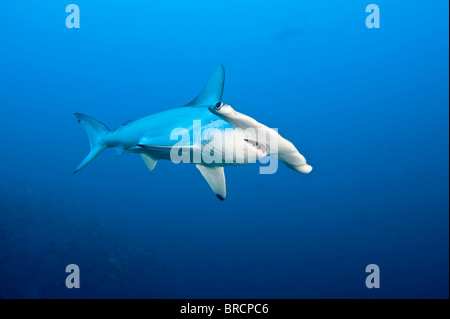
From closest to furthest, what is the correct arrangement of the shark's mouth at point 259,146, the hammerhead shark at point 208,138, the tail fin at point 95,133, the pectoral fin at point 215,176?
the hammerhead shark at point 208,138 < the shark's mouth at point 259,146 < the pectoral fin at point 215,176 < the tail fin at point 95,133

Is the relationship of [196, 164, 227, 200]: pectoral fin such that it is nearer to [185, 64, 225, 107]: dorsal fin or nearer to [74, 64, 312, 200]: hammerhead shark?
[74, 64, 312, 200]: hammerhead shark

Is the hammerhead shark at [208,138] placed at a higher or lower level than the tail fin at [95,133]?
lower

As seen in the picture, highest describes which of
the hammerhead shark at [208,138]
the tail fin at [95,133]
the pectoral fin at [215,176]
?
the tail fin at [95,133]

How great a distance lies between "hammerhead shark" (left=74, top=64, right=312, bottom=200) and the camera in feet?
8.04

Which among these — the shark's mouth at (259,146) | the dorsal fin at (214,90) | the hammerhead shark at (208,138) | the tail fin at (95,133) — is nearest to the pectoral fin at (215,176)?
the hammerhead shark at (208,138)

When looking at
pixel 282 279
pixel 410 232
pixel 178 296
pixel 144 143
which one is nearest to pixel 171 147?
pixel 144 143

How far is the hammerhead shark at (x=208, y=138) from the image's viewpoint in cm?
245

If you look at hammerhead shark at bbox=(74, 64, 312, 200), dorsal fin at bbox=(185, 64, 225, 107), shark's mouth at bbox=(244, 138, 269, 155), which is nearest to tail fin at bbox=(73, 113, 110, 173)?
hammerhead shark at bbox=(74, 64, 312, 200)

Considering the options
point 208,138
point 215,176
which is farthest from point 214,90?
point 215,176

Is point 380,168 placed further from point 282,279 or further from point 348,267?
point 282,279

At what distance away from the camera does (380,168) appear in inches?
1896

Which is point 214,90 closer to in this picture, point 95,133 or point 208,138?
point 208,138

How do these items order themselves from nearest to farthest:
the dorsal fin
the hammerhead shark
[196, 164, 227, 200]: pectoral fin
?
the hammerhead shark
the dorsal fin
[196, 164, 227, 200]: pectoral fin

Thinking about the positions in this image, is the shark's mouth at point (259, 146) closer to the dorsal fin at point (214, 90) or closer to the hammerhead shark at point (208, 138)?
the hammerhead shark at point (208, 138)
